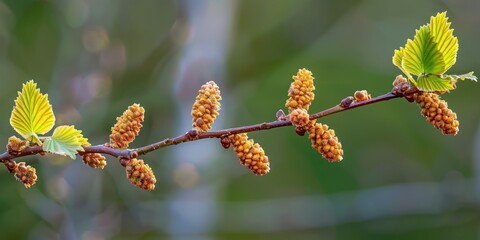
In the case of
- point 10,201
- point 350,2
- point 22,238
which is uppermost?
point 350,2

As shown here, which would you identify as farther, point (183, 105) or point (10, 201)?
point (10, 201)

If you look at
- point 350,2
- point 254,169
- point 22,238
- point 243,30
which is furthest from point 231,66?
point 254,169

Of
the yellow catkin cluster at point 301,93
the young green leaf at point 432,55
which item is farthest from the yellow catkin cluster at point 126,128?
the young green leaf at point 432,55

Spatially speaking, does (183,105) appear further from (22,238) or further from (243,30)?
(243,30)

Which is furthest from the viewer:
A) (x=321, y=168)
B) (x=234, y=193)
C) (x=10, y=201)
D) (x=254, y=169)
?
(x=234, y=193)

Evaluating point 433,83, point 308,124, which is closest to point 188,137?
point 308,124

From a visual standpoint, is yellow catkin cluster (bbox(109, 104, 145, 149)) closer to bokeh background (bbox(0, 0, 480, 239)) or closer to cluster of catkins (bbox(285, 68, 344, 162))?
cluster of catkins (bbox(285, 68, 344, 162))

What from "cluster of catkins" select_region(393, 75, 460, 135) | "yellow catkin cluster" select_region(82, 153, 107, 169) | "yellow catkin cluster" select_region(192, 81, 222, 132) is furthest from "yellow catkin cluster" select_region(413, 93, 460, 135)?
"yellow catkin cluster" select_region(82, 153, 107, 169)
